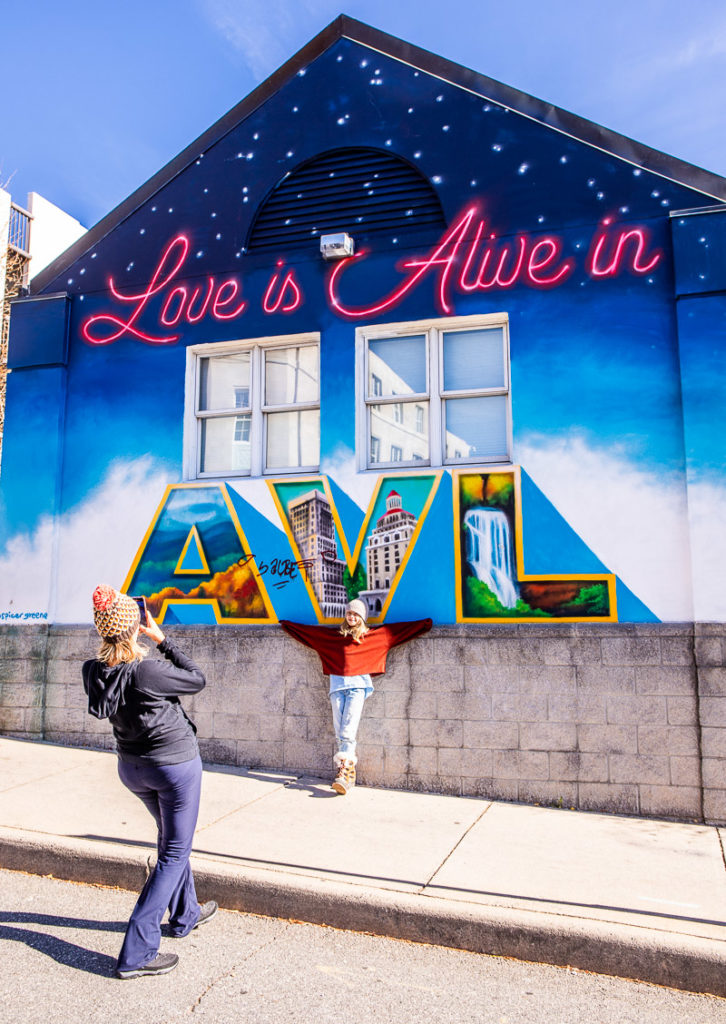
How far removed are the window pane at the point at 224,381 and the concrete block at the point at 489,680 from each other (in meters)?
3.65

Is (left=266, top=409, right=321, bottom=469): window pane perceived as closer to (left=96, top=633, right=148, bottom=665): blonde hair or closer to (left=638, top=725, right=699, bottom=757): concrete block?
(left=638, top=725, right=699, bottom=757): concrete block

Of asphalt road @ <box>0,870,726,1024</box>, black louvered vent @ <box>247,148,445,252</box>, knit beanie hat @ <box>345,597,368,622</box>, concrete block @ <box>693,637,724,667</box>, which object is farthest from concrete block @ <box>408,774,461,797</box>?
black louvered vent @ <box>247,148,445,252</box>

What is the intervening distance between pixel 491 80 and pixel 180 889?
7.44 meters

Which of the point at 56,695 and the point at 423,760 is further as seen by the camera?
the point at 56,695

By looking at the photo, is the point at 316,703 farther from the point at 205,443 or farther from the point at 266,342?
the point at 266,342

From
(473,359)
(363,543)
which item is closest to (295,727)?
(363,543)

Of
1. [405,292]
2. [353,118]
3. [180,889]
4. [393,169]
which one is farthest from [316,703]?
[353,118]

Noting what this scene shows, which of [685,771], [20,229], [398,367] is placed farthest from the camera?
[20,229]

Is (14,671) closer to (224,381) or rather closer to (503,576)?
(224,381)

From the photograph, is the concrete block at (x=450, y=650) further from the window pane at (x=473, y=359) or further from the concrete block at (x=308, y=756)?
the window pane at (x=473, y=359)

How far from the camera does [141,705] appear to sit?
13.3ft

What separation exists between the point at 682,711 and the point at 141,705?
4.61m

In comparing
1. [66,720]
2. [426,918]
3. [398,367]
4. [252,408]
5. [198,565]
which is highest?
[398,367]

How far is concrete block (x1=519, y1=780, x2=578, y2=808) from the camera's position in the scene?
6.84 meters
